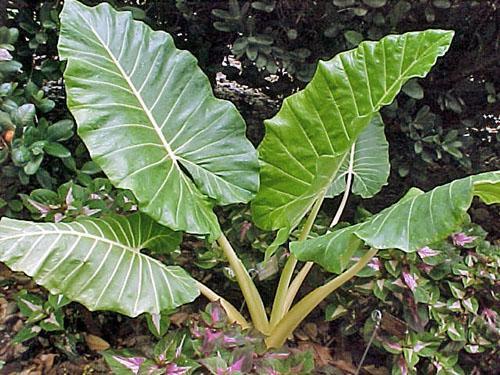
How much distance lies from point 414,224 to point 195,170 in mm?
599

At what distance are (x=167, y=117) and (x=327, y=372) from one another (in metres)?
0.82

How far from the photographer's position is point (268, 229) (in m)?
1.54

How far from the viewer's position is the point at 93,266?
116 centimetres

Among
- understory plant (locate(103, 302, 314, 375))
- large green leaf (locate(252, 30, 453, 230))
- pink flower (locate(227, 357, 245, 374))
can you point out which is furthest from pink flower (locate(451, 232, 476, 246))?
pink flower (locate(227, 357, 245, 374))

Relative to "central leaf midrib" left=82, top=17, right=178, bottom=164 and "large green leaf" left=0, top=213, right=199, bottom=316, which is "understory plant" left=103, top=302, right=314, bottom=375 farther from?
"central leaf midrib" left=82, top=17, right=178, bottom=164

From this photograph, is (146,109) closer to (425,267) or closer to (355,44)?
(355,44)

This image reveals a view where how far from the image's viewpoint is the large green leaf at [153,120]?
125 cm

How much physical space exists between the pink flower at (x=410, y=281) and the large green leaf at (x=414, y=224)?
0.31 meters

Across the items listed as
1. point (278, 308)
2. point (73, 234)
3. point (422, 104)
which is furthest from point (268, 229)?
point (422, 104)

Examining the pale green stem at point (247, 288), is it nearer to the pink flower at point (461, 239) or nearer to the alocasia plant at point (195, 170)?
the alocasia plant at point (195, 170)

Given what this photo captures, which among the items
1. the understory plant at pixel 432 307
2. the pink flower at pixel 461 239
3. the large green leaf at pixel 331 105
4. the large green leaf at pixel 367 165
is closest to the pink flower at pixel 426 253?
the understory plant at pixel 432 307

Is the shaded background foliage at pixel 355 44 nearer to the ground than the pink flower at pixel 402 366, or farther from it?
farther from it

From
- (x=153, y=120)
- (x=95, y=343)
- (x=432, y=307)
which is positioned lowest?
(x=95, y=343)

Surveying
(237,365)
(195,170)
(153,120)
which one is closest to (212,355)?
(237,365)
